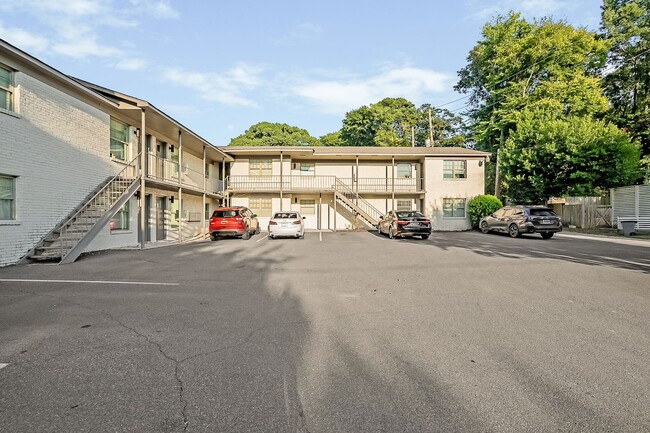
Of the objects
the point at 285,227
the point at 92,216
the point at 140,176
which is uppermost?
the point at 140,176

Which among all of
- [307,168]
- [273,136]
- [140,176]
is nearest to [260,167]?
[307,168]

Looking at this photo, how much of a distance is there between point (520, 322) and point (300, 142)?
160 ft

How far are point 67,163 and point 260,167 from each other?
14.7m

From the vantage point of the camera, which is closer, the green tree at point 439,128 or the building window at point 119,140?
the building window at point 119,140

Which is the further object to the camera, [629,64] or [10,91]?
[629,64]

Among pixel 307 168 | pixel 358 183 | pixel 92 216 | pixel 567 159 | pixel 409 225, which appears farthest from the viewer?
pixel 307 168

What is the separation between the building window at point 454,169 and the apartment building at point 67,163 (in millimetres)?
17581

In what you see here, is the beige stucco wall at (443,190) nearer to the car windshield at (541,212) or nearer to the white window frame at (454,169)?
the white window frame at (454,169)

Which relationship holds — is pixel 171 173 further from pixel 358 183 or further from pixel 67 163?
pixel 358 183

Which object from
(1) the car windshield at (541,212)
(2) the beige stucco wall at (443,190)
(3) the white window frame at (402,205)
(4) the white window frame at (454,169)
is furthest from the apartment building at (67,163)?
(4) the white window frame at (454,169)

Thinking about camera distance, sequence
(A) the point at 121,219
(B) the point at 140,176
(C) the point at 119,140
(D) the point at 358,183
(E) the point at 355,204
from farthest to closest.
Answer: (D) the point at 358,183 < (E) the point at 355,204 < (C) the point at 119,140 < (A) the point at 121,219 < (B) the point at 140,176

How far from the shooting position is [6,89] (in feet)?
31.2

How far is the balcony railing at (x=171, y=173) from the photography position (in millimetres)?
16163

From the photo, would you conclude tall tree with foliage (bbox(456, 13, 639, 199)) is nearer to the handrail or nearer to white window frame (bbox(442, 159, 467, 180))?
white window frame (bbox(442, 159, 467, 180))
